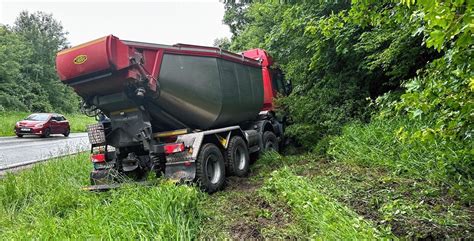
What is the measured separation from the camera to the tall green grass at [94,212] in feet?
10.0

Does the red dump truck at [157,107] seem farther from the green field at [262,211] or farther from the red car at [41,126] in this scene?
the red car at [41,126]

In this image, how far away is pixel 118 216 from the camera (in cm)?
333

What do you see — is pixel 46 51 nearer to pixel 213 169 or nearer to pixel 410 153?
pixel 213 169

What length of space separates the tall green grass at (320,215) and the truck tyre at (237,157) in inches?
63.4

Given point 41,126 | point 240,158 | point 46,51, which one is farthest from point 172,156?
point 46,51

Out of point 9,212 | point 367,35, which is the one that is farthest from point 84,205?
point 367,35

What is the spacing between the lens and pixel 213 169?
5.62 metres

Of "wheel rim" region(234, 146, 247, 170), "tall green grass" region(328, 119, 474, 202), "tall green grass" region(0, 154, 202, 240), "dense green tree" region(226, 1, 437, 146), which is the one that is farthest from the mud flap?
"dense green tree" region(226, 1, 437, 146)

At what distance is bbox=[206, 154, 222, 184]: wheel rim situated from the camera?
5449mm

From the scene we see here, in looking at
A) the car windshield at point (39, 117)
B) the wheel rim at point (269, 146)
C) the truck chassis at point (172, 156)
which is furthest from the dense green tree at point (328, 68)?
the car windshield at point (39, 117)

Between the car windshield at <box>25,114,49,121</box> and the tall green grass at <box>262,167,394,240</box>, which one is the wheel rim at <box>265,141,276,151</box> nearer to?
the tall green grass at <box>262,167,394,240</box>

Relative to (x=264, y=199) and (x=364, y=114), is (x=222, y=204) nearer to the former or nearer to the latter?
(x=264, y=199)

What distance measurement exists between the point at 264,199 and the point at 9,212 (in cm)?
353

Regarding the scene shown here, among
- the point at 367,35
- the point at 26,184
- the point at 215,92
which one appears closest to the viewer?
the point at 26,184
